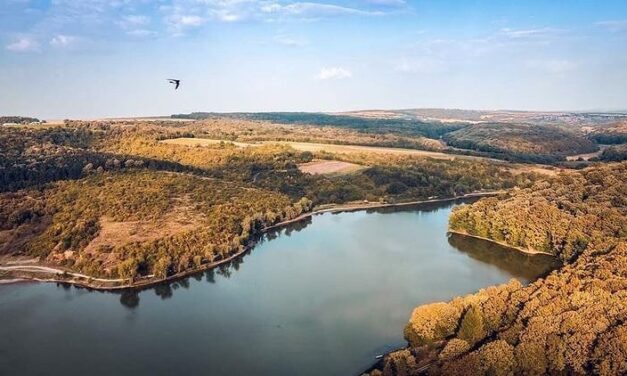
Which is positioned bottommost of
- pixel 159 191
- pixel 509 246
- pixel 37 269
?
pixel 509 246

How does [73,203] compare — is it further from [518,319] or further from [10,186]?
[518,319]

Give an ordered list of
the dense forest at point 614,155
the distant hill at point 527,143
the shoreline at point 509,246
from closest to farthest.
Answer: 1. the shoreline at point 509,246
2. the dense forest at point 614,155
3. the distant hill at point 527,143

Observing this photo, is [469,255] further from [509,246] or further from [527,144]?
[527,144]

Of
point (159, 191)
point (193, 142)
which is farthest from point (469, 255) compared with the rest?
point (193, 142)

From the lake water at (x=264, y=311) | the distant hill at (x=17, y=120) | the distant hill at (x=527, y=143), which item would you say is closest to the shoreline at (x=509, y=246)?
the lake water at (x=264, y=311)

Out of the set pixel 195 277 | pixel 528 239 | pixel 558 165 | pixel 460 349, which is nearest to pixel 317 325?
pixel 460 349

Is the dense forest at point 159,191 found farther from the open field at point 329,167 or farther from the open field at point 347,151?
the open field at point 347,151

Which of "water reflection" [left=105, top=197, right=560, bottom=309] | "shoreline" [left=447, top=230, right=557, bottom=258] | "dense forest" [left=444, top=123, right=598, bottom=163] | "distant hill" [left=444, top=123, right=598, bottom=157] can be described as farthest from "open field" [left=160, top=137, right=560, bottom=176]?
"water reflection" [left=105, top=197, right=560, bottom=309]
